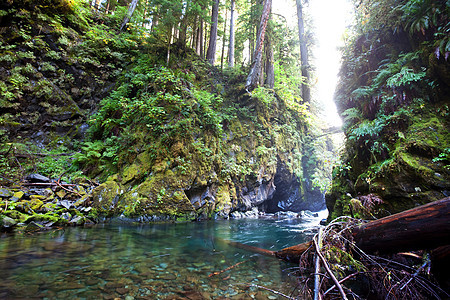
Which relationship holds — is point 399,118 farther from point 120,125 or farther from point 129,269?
point 120,125

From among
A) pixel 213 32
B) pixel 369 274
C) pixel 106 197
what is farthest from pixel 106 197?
pixel 213 32

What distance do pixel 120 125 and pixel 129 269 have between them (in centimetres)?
755

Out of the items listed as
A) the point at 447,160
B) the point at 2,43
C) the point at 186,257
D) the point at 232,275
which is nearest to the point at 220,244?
the point at 186,257

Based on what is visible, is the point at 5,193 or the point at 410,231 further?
the point at 5,193

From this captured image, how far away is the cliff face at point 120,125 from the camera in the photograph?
718 centimetres

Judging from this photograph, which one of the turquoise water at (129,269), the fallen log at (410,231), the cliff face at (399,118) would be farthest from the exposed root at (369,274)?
the cliff face at (399,118)

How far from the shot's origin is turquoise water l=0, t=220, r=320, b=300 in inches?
86.7

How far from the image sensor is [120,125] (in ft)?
29.2

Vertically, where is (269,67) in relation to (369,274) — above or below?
above

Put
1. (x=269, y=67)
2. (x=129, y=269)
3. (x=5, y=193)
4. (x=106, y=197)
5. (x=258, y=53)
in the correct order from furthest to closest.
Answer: (x=269, y=67) → (x=258, y=53) → (x=106, y=197) → (x=5, y=193) → (x=129, y=269)

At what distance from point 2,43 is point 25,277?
10.9 metres

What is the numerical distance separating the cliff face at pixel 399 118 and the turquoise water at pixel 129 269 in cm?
282

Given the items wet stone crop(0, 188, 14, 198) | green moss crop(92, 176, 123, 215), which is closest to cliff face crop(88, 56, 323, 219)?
green moss crop(92, 176, 123, 215)

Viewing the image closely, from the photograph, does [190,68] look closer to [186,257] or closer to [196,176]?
[196,176]
